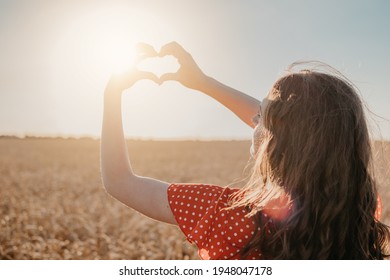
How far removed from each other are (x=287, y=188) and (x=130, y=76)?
47cm

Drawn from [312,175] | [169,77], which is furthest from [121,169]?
[312,175]

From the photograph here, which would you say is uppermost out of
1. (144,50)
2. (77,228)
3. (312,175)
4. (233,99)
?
(144,50)

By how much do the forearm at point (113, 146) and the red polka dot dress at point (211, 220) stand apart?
5.2 inches

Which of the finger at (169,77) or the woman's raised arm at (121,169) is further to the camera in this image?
the finger at (169,77)

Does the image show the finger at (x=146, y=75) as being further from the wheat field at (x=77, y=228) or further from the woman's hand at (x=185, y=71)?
the wheat field at (x=77, y=228)

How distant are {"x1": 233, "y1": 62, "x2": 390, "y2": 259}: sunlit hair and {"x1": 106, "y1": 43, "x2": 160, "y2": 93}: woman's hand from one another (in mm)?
324

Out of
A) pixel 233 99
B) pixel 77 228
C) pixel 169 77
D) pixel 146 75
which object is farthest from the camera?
pixel 77 228

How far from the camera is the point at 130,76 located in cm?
124

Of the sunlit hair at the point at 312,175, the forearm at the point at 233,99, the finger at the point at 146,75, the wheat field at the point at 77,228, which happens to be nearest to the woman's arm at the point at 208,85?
the forearm at the point at 233,99

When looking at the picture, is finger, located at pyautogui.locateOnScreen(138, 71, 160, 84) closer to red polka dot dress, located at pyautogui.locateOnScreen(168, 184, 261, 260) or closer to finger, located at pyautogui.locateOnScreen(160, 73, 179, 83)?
finger, located at pyautogui.locateOnScreen(160, 73, 179, 83)

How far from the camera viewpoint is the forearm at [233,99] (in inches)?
60.6

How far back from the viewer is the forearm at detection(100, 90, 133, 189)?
1247 millimetres

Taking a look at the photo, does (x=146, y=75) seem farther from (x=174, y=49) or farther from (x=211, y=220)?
(x=211, y=220)
